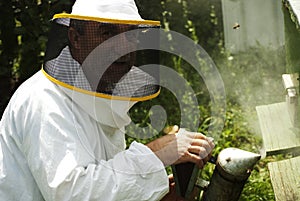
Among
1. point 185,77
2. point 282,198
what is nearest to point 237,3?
point 185,77

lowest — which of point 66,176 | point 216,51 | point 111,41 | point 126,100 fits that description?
point 216,51

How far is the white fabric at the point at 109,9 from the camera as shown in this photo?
8.82ft

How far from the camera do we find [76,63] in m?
2.74

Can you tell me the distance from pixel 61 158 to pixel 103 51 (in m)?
0.48

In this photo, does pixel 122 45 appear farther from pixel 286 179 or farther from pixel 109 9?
pixel 286 179

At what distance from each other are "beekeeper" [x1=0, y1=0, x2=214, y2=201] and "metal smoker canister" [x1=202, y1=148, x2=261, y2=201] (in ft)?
0.33

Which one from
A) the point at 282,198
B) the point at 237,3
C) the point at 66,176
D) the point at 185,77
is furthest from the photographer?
the point at 237,3

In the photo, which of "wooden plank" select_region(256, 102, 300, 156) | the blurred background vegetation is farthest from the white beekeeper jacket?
the blurred background vegetation

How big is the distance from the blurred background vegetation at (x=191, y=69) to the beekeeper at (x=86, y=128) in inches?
76.0

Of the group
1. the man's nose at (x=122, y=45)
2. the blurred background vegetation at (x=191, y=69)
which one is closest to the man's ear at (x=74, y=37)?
the man's nose at (x=122, y=45)

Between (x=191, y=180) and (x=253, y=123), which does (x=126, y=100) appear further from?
(x=253, y=123)

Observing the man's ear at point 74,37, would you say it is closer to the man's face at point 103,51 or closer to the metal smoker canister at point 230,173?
the man's face at point 103,51

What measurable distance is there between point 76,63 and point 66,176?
1.73 ft

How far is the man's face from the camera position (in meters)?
2.64
